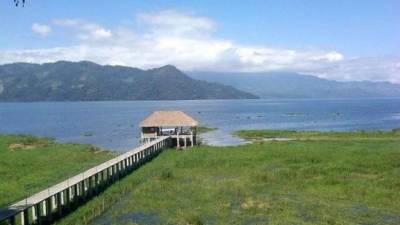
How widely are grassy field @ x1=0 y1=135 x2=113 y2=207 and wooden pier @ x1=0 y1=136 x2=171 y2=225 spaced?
115 inches

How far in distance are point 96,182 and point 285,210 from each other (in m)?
13.8

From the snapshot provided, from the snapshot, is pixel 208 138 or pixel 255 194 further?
pixel 208 138

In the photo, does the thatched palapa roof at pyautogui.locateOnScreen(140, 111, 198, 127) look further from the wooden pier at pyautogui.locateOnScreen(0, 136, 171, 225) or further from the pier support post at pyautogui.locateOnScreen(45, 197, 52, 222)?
the pier support post at pyautogui.locateOnScreen(45, 197, 52, 222)

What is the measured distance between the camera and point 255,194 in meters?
30.0

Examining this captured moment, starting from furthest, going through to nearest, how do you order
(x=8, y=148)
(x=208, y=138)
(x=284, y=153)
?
1. (x=208, y=138)
2. (x=8, y=148)
3. (x=284, y=153)

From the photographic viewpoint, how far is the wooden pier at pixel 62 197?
22.1 m

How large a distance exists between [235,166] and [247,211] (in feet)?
50.8

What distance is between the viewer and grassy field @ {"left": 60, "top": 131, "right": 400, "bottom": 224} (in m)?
24.7

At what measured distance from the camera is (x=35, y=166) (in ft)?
140

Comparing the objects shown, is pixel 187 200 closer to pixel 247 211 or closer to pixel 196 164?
pixel 247 211

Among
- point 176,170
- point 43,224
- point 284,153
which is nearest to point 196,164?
point 176,170

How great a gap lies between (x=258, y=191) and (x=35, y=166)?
72.9 feet

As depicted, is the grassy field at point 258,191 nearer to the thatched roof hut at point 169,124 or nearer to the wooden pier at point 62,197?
the wooden pier at point 62,197

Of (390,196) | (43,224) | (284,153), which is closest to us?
(43,224)
